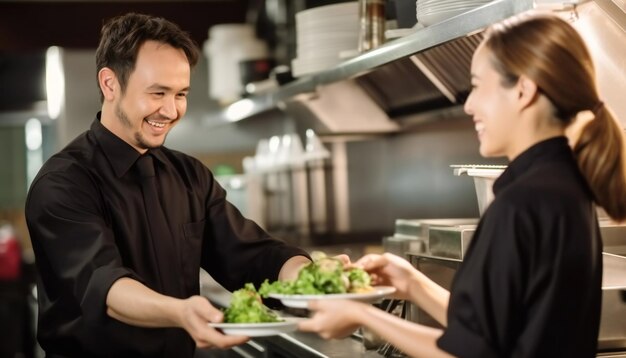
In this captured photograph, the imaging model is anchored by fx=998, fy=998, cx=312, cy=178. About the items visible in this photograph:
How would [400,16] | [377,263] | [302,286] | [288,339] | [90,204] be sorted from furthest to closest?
1. [400,16]
2. [288,339]
3. [90,204]
4. [377,263]
5. [302,286]

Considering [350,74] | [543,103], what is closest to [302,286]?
[543,103]

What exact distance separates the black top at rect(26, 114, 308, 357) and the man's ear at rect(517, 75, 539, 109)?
41.4 inches

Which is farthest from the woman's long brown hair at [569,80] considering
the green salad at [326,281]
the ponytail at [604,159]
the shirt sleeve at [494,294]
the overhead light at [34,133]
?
the overhead light at [34,133]

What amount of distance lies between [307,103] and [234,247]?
180 centimetres

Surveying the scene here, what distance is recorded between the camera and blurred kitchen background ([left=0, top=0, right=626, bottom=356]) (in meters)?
3.35

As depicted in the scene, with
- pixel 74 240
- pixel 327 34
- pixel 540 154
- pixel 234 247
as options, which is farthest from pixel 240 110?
pixel 540 154

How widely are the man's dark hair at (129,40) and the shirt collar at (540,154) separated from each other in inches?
46.7

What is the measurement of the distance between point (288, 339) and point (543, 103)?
1.61 meters

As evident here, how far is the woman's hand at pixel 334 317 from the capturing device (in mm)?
1875

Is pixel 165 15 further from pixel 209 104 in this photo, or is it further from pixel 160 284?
pixel 160 284

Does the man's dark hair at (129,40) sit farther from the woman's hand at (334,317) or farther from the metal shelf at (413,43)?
the woman's hand at (334,317)

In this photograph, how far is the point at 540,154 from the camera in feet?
5.73

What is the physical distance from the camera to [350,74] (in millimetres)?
3445

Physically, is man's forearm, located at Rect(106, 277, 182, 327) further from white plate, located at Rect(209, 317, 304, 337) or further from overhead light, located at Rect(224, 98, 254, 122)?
overhead light, located at Rect(224, 98, 254, 122)
